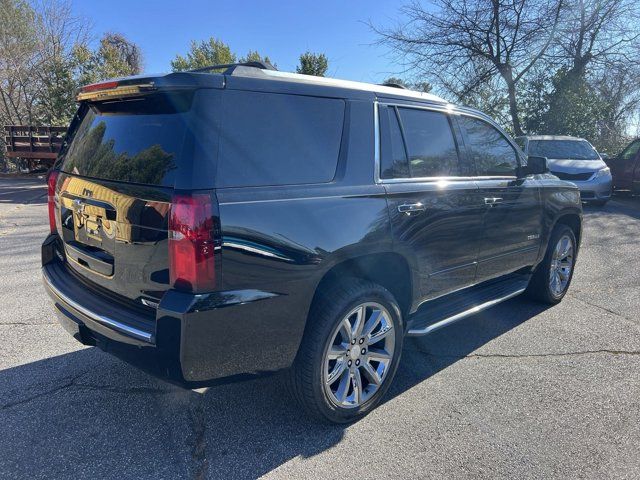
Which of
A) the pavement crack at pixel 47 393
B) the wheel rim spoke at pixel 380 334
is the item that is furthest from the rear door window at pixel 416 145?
the pavement crack at pixel 47 393

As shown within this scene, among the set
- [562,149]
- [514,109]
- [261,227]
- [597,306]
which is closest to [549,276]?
[597,306]

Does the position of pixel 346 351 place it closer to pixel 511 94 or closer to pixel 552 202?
pixel 552 202

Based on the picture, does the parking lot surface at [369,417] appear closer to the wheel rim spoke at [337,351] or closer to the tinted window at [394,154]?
the wheel rim spoke at [337,351]

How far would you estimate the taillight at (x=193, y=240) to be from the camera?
2123mm

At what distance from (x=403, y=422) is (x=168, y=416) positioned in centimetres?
145

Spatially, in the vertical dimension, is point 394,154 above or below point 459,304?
above

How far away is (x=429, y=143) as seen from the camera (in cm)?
344

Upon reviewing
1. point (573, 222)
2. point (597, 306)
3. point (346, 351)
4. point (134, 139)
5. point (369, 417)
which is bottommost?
point (369, 417)

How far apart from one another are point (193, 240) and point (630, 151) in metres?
15.6

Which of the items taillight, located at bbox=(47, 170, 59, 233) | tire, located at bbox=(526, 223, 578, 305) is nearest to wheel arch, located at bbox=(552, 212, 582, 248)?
tire, located at bbox=(526, 223, 578, 305)

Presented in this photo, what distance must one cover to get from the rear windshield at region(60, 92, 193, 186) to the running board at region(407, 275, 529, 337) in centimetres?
194

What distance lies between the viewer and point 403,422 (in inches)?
114

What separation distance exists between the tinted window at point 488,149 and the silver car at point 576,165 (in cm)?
747

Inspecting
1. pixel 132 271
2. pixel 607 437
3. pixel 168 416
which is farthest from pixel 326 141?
pixel 607 437
